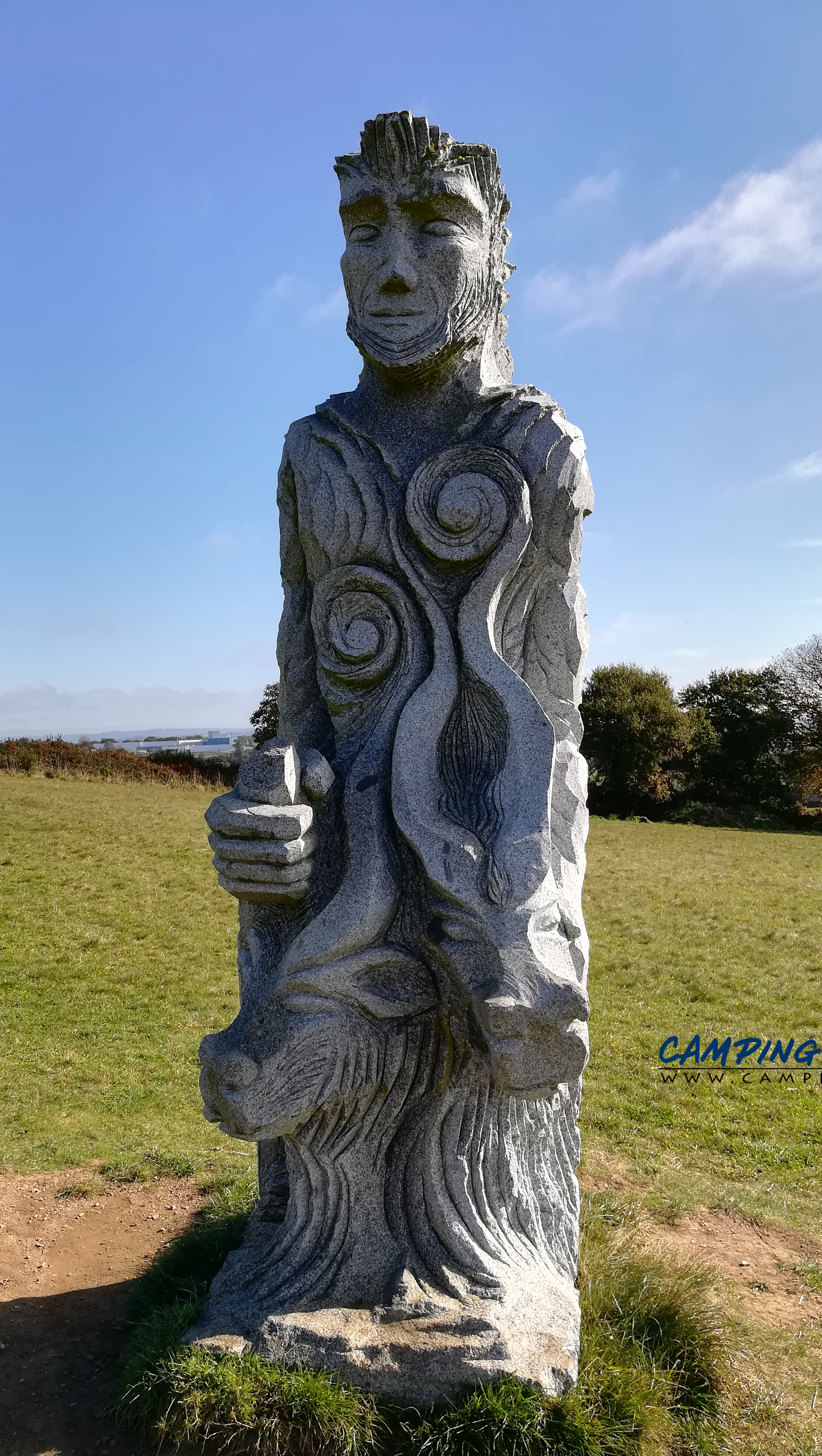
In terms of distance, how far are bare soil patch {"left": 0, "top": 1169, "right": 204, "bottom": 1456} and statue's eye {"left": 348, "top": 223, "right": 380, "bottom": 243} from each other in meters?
4.18

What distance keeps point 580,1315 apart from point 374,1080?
113cm

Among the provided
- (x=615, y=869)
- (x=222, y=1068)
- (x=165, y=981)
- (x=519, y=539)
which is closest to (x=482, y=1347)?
(x=222, y=1068)

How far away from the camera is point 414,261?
342 centimetres

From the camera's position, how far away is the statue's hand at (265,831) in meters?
3.02

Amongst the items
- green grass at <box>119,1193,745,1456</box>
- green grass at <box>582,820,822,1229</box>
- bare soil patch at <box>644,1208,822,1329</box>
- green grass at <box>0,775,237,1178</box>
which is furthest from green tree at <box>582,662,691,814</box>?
green grass at <box>119,1193,745,1456</box>

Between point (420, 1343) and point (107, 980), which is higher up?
point (420, 1343)

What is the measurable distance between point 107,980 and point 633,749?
2064 centimetres

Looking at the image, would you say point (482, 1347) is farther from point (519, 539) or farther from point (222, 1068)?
point (519, 539)

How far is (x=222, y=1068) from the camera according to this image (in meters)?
2.91
